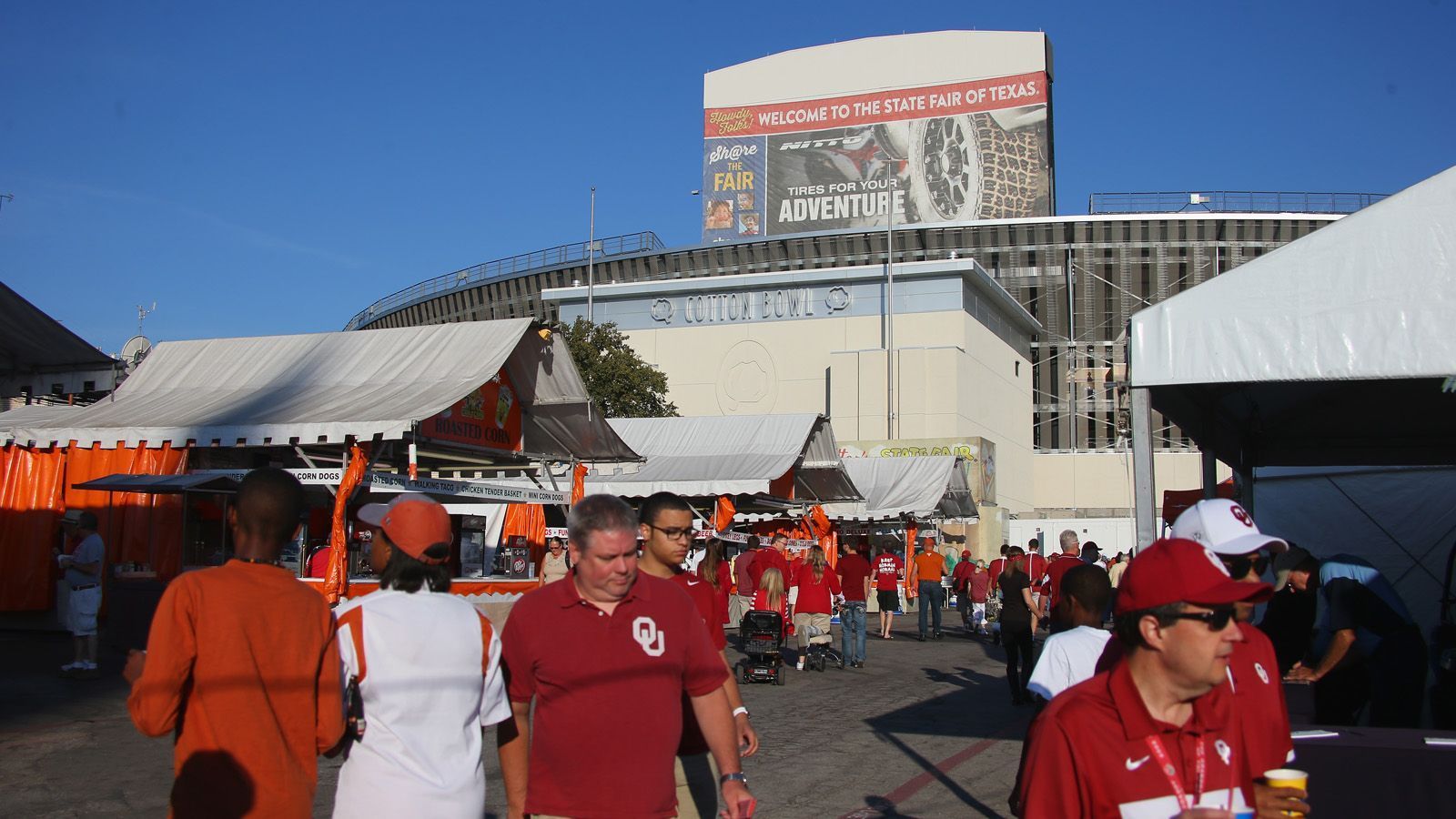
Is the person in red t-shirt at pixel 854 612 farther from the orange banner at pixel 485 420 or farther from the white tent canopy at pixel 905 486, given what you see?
the white tent canopy at pixel 905 486

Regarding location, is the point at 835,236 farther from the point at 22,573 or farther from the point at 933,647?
the point at 22,573

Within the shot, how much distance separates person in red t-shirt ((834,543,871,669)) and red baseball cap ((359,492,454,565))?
48.0ft

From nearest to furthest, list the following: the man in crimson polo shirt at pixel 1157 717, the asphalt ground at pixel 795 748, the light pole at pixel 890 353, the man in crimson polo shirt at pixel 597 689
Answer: the man in crimson polo shirt at pixel 1157 717 < the man in crimson polo shirt at pixel 597 689 < the asphalt ground at pixel 795 748 < the light pole at pixel 890 353

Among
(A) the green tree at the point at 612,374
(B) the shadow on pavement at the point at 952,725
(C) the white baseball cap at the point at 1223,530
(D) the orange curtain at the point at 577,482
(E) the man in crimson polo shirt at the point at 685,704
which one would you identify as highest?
(A) the green tree at the point at 612,374

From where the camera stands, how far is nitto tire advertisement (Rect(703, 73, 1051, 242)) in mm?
71812

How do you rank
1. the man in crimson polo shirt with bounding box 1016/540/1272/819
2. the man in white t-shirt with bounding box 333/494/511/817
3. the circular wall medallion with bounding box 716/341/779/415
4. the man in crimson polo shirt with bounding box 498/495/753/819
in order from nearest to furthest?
the man in crimson polo shirt with bounding box 1016/540/1272/819
the man in white t-shirt with bounding box 333/494/511/817
the man in crimson polo shirt with bounding box 498/495/753/819
the circular wall medallion with bounding box 716/341/779/415

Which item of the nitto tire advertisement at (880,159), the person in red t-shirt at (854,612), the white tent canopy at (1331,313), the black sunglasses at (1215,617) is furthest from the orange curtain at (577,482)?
the nitto tire advertisement at (880,159)

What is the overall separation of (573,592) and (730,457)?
67.2 ft

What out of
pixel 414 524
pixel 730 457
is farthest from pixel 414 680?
pixel 730 457

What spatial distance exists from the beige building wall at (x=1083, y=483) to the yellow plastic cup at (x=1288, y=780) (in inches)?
2554

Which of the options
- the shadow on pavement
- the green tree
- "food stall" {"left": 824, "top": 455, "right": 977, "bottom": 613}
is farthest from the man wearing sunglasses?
the green tree

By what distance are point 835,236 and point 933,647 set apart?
52.5 m

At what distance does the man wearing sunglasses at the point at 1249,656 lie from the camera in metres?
3.21

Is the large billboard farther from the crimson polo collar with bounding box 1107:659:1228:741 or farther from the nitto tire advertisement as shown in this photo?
the crimson polo collar with bounding box 1107:659:1228:741
